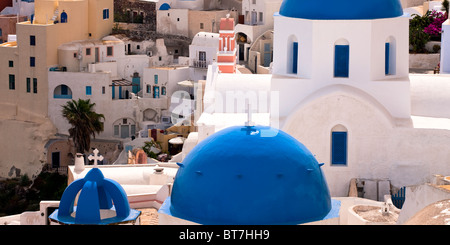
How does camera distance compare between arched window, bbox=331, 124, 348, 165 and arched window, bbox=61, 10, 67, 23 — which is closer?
arched window, bbox=331, 124, 348, 165

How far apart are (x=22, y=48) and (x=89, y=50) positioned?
319 centimetres

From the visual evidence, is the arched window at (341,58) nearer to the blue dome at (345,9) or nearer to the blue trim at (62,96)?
the blue dome at (345,9)

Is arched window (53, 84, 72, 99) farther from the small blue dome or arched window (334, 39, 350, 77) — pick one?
the small blue dome

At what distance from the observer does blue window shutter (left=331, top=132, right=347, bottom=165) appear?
1160 inches

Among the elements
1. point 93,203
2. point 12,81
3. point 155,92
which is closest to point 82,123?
point 155,92

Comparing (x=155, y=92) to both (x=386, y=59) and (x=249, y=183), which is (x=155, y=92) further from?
(x=249, y=183)

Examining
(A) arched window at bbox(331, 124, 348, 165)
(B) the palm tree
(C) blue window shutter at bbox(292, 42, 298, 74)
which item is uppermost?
(C) blue window shutter at bbox(292, 42, 298, 74)

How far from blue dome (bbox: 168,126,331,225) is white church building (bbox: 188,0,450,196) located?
7.85m

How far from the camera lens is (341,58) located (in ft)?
98.5

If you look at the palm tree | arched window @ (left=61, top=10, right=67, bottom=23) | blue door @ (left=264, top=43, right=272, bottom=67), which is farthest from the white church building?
blue door @ (left=264, top=43, right=272, bottom=67)

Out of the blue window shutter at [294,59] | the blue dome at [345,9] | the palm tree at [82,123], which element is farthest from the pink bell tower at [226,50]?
the blue dome at [345,9]

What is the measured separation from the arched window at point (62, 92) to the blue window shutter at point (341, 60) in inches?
1092

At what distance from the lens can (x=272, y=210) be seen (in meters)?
20.2

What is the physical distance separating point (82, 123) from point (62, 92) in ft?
8.78
